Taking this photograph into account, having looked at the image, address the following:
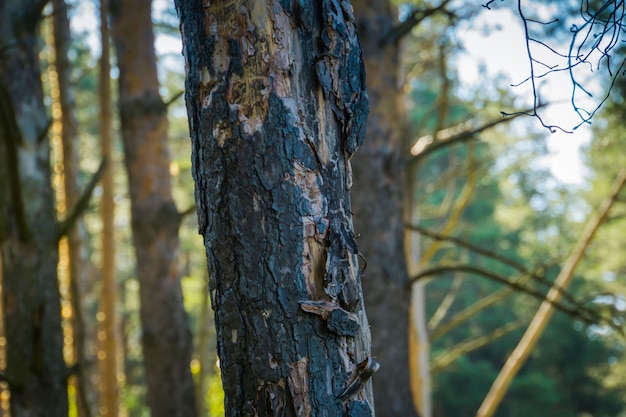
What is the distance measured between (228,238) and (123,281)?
57.9ft

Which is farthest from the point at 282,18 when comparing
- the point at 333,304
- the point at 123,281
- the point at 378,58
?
the point at 123,281

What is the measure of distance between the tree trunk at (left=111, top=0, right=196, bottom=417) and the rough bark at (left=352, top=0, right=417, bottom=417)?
59.3 inches

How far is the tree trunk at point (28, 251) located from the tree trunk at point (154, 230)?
1.25 metres

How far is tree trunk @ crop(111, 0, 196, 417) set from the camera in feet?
17.0

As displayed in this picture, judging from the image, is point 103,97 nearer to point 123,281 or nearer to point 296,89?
point 296,89

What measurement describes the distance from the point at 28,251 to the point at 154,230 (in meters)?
1.41

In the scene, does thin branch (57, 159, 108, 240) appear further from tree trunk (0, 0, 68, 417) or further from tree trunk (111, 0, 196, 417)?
tree trunk (111, 0, 196, 417)

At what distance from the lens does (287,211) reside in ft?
5.76

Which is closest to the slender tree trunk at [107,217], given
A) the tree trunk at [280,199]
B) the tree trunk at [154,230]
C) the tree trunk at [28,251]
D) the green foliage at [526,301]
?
the tree trunk at [154,230]

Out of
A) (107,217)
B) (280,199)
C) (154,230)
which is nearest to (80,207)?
(154,230)

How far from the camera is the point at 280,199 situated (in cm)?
176

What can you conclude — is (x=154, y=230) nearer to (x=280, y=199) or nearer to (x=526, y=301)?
(x=280, y=199)

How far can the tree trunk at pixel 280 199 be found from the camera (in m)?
1.73

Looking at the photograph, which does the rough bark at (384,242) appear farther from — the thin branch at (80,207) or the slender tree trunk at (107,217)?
the slender tree trunk at (107,217)
